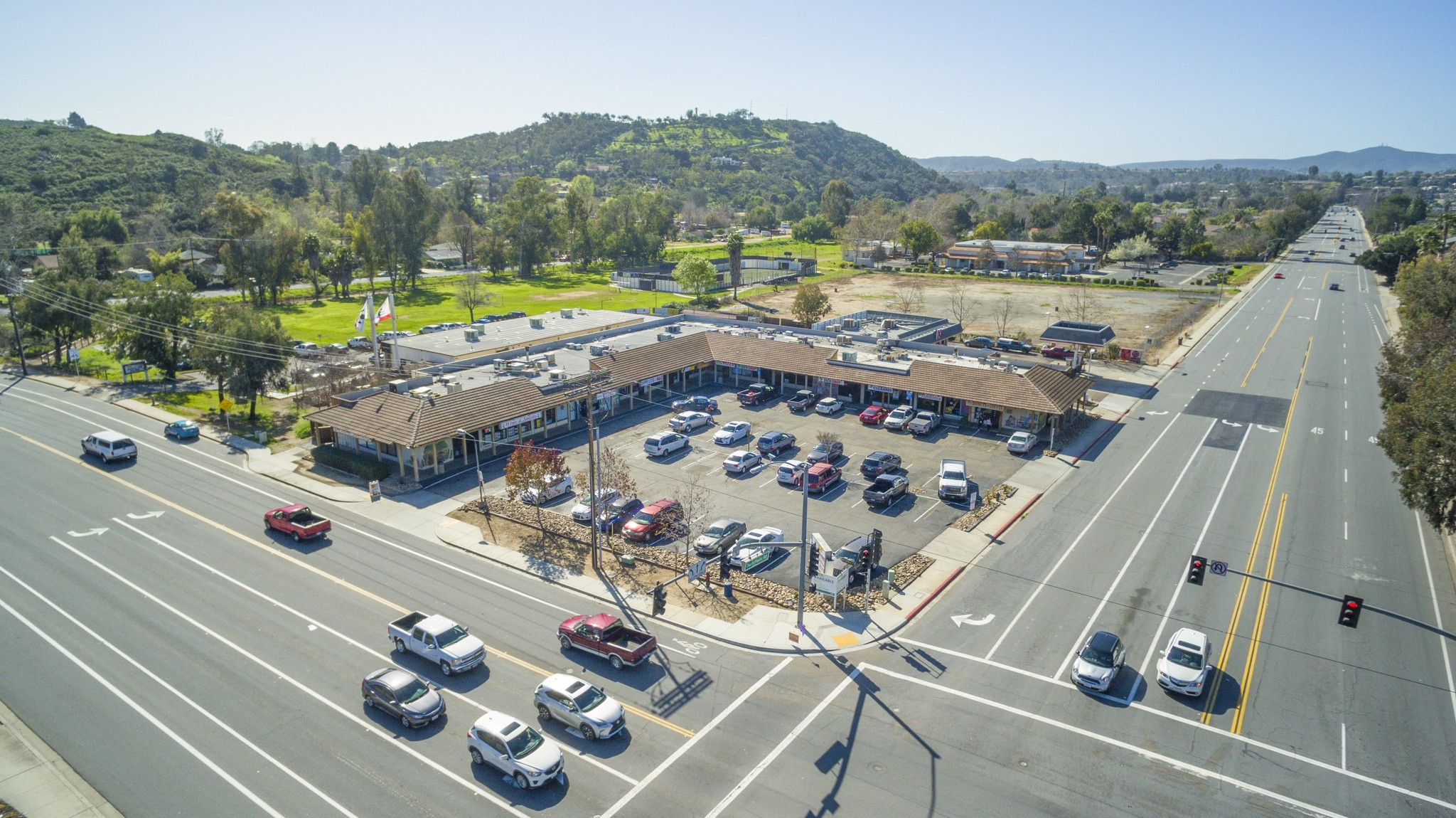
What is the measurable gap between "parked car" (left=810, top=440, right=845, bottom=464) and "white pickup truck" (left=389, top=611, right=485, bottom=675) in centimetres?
2692

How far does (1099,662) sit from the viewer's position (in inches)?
1113

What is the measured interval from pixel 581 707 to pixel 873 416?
40433mm

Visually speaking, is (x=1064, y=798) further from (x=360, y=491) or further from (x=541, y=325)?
(x=541, y=325)

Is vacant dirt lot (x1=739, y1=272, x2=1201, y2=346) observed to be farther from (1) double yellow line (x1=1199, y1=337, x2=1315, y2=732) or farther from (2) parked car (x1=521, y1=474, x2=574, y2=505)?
(2) parked car (x1=521, y1=474, x2=574, y2=505)

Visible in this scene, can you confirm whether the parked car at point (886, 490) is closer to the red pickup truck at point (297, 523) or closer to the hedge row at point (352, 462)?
the red pickup truck at point (297, 523)

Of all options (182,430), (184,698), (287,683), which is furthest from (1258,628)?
(182,430)

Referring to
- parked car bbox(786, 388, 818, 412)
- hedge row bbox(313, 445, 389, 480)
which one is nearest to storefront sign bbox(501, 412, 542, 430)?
hedge row bbox(313, 445, 389, 480)

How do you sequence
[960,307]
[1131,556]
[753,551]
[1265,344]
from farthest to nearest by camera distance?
[960,307], [1265,344], [1131,556], [753,551]

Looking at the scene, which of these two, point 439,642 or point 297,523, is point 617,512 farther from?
point 297,523

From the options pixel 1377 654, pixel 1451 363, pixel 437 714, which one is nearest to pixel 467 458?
pixel 437 714

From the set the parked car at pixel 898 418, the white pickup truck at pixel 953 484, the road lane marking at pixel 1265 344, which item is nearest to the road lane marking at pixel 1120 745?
the white pickup truck at pixel 953 484

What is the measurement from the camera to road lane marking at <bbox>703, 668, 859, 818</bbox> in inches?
883

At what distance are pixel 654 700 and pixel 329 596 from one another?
1746 cm

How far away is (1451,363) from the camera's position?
37.1 m
